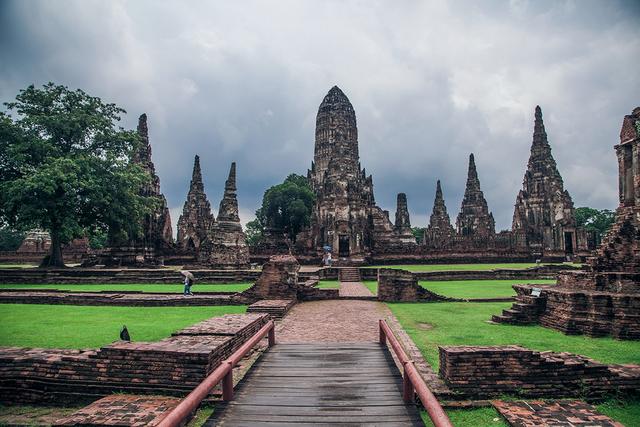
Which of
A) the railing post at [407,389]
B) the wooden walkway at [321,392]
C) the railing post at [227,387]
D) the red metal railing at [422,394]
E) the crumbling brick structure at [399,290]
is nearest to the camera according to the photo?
the red metal railing at [422,394]

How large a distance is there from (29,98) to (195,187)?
22.2 meters

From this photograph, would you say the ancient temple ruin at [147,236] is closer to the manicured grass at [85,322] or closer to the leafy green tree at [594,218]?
the manicured grass at [85,322]

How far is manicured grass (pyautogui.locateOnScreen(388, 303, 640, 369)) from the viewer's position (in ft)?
24.4

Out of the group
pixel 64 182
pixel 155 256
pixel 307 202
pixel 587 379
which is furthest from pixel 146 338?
pixel 307 202

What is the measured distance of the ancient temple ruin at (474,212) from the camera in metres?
49.2

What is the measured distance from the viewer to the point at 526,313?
10.5 m

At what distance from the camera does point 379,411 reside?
473 centimetres

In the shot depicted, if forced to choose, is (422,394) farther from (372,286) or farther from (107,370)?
(372,286)

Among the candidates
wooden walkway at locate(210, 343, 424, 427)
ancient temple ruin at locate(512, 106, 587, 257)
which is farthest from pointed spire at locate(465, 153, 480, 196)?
wooden walkway at locate(210, 343, 424, 427)

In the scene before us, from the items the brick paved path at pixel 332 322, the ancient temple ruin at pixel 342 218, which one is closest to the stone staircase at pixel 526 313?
the brick paved path at pixel 332 322

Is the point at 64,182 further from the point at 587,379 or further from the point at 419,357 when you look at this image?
the point at 587,379

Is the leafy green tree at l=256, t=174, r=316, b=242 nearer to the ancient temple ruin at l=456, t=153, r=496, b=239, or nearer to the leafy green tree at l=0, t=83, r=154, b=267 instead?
the ancient temple ruin at l=456, t=153, r=496, b=239

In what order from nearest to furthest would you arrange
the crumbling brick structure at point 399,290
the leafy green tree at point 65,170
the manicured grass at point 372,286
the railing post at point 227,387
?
the railing post at point 227,387
the crumbling brick structure at point 399,290
the manicured grass at point 372,286
the leafy green tree at point 65,170

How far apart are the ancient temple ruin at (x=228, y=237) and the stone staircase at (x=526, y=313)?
1705 centimetres
